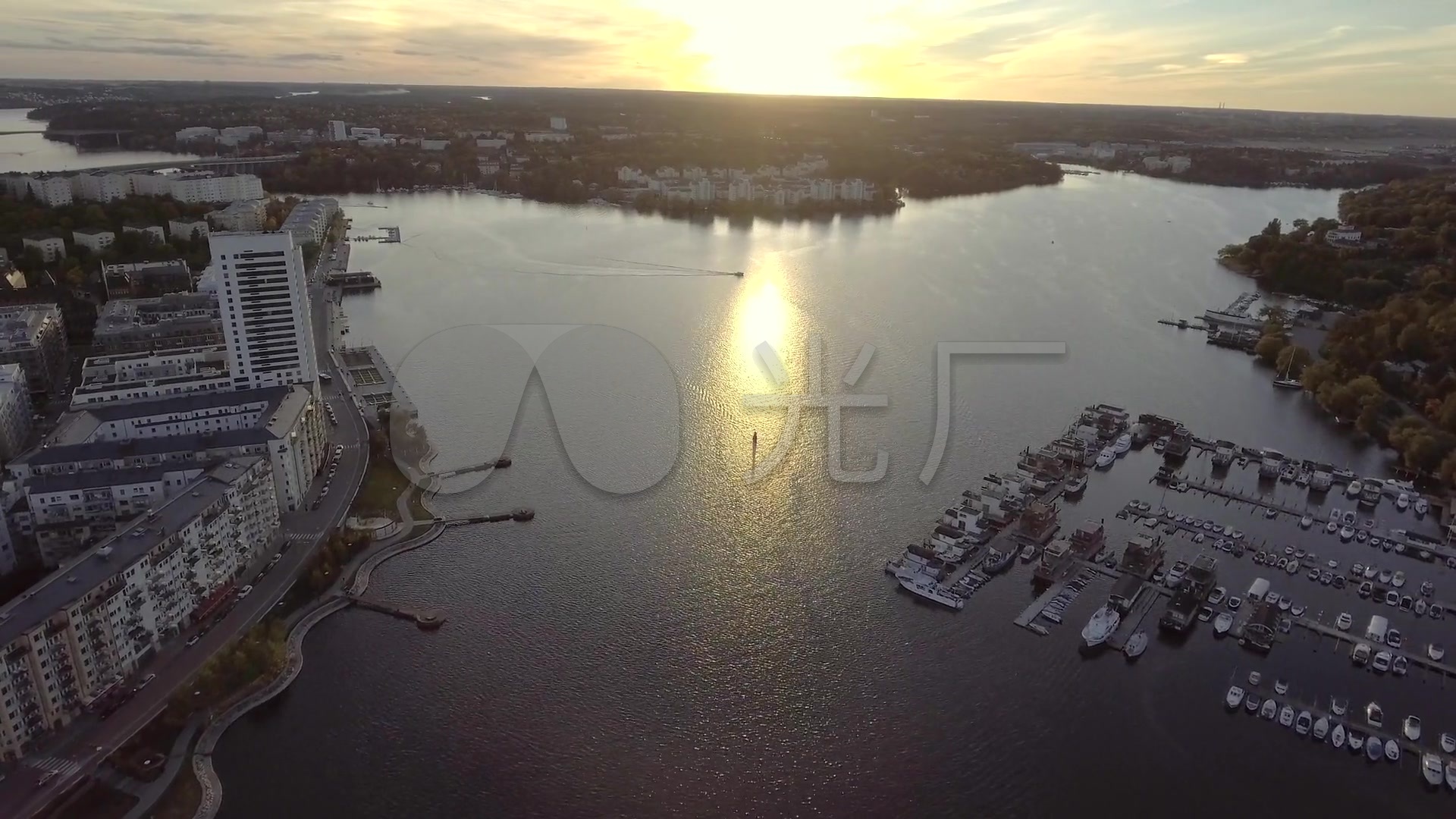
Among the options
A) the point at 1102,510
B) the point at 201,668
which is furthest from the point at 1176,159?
the point at 201,668

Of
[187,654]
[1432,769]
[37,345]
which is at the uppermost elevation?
[37,345]

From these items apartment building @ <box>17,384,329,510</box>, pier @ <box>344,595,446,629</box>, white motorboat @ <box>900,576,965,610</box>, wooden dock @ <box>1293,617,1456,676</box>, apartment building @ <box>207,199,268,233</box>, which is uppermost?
apartment building @ <box>207,199,268,233</box>

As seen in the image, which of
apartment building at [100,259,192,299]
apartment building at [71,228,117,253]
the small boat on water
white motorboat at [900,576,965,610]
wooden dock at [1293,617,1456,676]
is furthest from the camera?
apartment building at [71,228,117,253]

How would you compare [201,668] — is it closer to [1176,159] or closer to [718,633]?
[718,633]

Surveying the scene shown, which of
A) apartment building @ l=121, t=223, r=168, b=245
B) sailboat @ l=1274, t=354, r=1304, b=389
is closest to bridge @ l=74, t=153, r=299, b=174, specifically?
apartment building @ l=121, t=223, r=168, b=245

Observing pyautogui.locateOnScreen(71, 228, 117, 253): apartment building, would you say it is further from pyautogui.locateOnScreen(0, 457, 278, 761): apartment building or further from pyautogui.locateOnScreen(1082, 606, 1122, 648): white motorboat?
pyautogui.locateOnScreen(1082, 606, 1122, 648): white motorboat

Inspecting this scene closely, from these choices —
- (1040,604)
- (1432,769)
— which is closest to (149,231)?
(1040,604)

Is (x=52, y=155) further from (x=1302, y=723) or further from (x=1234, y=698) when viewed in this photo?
(x=1302, y=723)
